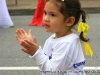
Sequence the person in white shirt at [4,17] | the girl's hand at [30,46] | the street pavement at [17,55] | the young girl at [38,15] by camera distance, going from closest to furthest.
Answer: the girl's hand at [30,46]
the street pavement at [17,55]
the person in white shirt at [4,17]
the young girl at [38,15]

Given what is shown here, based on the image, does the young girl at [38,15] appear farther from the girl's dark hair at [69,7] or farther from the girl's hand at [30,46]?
the girl's hand at [30,46]

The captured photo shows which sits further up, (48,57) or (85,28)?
(85,28)

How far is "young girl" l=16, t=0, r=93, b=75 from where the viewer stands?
226cm

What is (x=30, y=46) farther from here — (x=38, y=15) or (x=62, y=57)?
(x=38, y=15)

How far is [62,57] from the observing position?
2273 mm

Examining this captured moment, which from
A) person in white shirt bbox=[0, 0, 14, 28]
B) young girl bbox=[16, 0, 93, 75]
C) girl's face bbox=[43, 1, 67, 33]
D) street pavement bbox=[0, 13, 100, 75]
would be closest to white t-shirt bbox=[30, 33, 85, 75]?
young girl bbox=[16, 0, 93, 75]

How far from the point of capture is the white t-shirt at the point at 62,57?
7.43 feet

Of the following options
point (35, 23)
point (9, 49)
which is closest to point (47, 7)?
point (9, 49)

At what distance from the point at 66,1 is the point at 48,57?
1.41ft

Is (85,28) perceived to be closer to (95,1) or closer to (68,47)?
(68,47)

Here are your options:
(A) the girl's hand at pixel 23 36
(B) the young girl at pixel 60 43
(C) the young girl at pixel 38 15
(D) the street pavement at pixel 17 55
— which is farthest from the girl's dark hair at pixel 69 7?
(C) the young girl at pixel 38 15

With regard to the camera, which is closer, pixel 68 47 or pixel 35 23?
pixel 68 47

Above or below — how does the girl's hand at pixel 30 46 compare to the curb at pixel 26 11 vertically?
above

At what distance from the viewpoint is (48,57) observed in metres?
2.34
